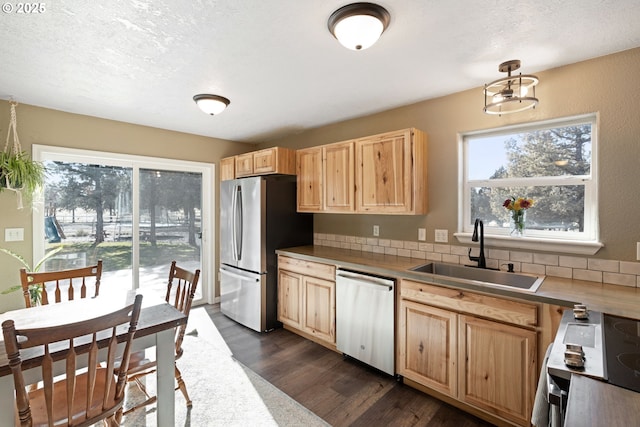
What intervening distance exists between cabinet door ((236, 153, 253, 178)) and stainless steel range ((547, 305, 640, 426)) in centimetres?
339

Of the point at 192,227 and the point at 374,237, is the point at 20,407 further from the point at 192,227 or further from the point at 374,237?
the point at 192,227

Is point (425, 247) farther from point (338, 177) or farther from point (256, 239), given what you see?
point (256, 239)

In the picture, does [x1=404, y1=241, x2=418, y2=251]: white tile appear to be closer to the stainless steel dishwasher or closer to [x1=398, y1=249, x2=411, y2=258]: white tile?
[x1=398, y1=249, x2=411, y2=258]: white tile

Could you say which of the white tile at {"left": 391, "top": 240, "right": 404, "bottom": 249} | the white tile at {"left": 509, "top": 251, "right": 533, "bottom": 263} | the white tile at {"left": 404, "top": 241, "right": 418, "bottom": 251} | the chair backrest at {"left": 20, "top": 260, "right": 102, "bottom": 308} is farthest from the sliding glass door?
the white tile at {"left": 509, "top": 251, "right": 533, "bottom": 263}

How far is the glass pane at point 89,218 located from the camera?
3.18 meters

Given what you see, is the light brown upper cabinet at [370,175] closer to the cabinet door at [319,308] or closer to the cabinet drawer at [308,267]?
the cabinet drawer at [308,267]

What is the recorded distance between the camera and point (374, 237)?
3.30 meters

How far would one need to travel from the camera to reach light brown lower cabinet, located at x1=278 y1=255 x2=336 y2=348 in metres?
2.94

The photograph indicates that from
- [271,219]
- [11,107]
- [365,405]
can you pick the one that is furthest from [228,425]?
[11,107]

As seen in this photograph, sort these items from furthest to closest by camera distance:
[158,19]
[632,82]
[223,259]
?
[223,259] → [632,82] → [158,19]

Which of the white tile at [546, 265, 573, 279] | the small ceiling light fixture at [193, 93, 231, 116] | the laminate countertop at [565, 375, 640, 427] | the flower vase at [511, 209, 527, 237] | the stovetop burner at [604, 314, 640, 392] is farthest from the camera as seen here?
the small ceiling light fixture at [193, 93, 231, 116]

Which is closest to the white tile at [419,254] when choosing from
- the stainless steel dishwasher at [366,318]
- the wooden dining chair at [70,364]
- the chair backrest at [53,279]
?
the stainless steel dishwasher at [366,318]

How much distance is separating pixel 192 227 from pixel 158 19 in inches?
120

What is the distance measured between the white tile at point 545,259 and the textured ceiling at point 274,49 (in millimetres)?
1356
